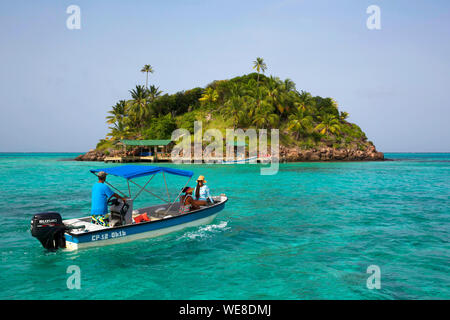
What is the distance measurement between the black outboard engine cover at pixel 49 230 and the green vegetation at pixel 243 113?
2452 inches

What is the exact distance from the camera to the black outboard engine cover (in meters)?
8.87

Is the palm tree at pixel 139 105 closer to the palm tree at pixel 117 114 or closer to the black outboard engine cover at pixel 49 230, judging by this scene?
the palm tree at pixel 117 114

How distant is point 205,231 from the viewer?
12578 millimetres

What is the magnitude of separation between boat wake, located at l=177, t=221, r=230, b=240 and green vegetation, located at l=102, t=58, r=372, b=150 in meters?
57.4

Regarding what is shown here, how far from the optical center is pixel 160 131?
256ft

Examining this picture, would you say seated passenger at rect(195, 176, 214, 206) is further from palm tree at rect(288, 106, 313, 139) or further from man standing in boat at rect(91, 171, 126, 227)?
palm tree at rect(288, 106, 313, 139)

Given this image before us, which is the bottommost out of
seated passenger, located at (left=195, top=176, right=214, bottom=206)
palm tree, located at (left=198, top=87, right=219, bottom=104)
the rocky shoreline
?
seated passenger, located at (left=195, top=176, right=214, bottom=206)

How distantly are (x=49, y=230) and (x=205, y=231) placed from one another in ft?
19.0

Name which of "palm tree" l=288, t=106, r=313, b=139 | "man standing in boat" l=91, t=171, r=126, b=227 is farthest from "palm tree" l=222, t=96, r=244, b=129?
"man standing in boat" l=91, t=171, r=126, b=227

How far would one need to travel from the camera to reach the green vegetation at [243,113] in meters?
72.9

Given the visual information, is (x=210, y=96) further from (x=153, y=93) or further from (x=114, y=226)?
(x=114, y=226)

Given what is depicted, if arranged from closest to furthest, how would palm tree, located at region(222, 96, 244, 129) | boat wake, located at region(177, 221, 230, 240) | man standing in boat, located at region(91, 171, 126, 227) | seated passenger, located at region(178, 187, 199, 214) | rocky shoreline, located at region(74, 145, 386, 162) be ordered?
1. man standing in boat, located at region(91, 171, 126, 227)
2. boat wake, located at region(177, 221, 230, 240)
3. seated passenger, located at region(178, 187, 199, 214)
4. palm tree, located at region(222, 96, 244, 129)
5. rocky shoreline, located at region(74, 145, 386, 162)
